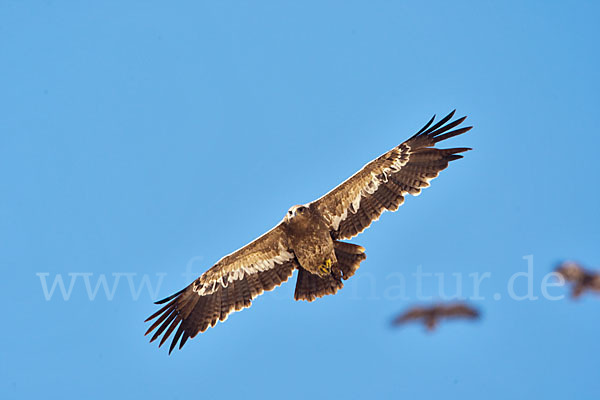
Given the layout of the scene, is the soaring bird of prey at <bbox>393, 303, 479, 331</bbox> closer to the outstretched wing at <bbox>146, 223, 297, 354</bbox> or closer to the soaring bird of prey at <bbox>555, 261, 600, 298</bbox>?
the soaring bird of prey at <bbox>555, 261, 600, 298</bbox>

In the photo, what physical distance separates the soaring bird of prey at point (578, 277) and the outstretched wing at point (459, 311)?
290cm

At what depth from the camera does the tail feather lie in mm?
11562

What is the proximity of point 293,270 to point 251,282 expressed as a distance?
0.83 m

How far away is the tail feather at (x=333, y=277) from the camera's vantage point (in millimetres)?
11562

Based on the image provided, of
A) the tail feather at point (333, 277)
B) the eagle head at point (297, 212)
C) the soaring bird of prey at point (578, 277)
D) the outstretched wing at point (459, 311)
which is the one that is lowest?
the soaring bird of prey at point (578, 277)

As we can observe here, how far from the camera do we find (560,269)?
4.81 metres

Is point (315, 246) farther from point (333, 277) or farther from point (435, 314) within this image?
point (435, 314)

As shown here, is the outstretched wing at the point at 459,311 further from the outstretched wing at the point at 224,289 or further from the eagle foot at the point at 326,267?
the outstretched wing at the point at 224,289

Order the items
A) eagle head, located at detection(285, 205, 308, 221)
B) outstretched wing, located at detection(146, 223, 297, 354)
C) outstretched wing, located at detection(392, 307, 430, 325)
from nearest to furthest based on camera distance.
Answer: outstretched wing, located at detection(392, 307, 430, 325)
eagle head, located at detection(285, 205, 308, 221)
outstretched wing, located at detection(146, 223, 297, 354)

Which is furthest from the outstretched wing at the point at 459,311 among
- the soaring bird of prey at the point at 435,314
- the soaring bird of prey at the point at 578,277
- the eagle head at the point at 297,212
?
the eagle head at the point at 297,212

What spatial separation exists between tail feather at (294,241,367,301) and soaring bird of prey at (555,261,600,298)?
266 inches

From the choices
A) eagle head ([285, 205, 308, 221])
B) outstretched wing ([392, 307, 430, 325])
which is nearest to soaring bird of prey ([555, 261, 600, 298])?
outstretched wing ([392, 307, 430, 325])

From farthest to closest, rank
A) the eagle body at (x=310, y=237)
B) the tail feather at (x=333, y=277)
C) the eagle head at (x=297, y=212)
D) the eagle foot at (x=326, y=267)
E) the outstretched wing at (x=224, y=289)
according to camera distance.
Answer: the outstretched wing at (x=224, y=289) → the tail feather at (x=333, y=277) → the eagle foot at (x=326, y=267) → the eagle body at (x=310, y=237) → the eagle head at (x=297, y=212)

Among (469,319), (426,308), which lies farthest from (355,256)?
(469,319)
